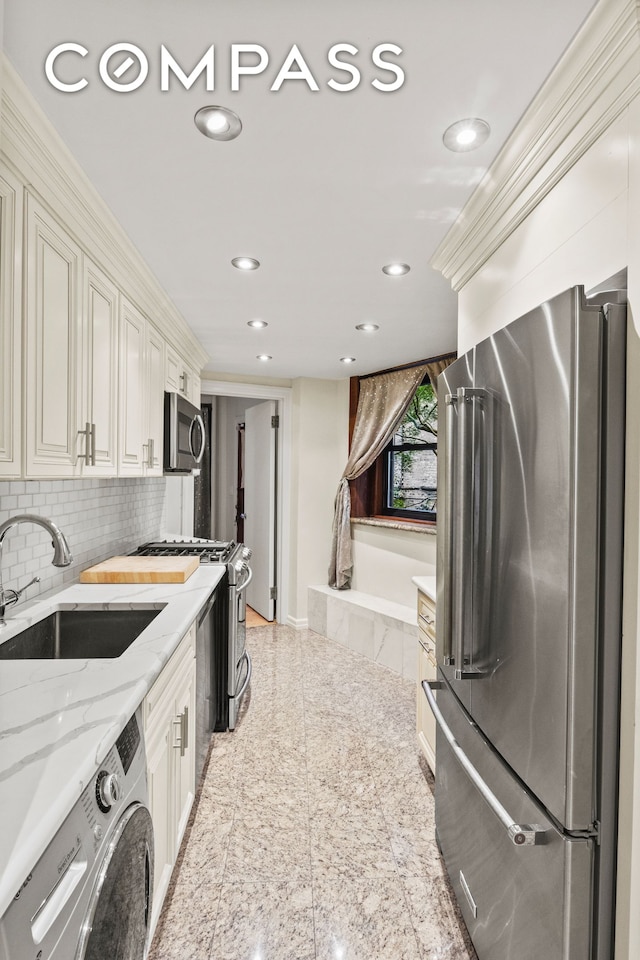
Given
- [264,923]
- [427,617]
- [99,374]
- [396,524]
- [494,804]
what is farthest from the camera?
[396,524]

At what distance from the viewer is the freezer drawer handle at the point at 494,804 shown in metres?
1.10

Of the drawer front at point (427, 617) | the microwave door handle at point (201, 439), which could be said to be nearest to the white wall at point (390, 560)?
the drawer front at point (427, 617)

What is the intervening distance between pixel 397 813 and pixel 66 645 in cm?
151

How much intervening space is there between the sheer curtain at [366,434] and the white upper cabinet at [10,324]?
313cm

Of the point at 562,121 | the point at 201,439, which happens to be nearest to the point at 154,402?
the point at 201,439

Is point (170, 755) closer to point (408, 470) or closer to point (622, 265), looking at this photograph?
point (622, 265)

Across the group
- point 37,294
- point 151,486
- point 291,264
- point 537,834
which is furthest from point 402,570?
point 37,294

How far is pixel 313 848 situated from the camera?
195 cm

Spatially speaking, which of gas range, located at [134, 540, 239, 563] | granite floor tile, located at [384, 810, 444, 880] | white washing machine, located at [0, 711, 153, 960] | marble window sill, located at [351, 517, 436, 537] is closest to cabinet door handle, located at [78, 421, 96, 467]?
white washing machine, located at [0, 711, 153, 960]

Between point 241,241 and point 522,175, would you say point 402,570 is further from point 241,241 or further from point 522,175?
point 522,175

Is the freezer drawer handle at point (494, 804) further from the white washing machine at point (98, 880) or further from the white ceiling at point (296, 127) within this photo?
the white ceiling at point (296, 127)

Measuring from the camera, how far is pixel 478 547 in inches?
55.9

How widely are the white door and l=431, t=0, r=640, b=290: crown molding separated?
3.32 metres

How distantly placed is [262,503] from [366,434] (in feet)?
4.20
